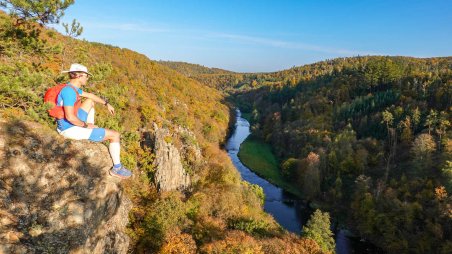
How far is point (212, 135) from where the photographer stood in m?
95.5

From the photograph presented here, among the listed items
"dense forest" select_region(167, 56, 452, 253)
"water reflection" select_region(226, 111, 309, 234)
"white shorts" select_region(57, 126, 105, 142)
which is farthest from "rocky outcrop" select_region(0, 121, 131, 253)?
"dense forest" select_region(167, 56, 452, 253)

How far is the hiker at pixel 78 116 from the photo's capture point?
820cm

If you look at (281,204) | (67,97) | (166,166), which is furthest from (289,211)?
(67,97)

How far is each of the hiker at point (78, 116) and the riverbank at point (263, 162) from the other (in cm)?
6916

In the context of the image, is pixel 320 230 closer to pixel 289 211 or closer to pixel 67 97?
pixel 289 211

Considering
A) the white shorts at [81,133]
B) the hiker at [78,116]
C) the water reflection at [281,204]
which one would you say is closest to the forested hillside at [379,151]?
the water reflection at [281,204]

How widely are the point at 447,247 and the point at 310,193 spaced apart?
27.7 metres

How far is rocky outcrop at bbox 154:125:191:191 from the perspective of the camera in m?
38.5

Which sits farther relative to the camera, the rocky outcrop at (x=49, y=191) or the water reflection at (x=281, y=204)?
the water reflection at (x=281, y=204)

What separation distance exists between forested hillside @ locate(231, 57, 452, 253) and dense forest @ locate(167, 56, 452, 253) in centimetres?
18

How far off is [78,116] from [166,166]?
31.3m

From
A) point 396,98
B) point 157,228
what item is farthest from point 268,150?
point 157,228

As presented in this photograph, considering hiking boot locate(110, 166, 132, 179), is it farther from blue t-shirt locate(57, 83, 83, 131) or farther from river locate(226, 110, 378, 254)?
river locate(226, 110, 378, 254)

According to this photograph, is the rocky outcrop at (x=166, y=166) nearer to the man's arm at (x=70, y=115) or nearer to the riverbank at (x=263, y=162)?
the man's arm at (x=70, y=115)
